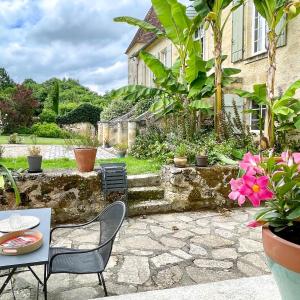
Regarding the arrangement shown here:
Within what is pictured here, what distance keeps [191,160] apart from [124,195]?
5.96ft

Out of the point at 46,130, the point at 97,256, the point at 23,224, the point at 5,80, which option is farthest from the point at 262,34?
the point at 5,80

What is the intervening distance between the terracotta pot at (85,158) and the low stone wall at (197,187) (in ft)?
5.16

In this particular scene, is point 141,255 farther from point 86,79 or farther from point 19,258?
point 86,79

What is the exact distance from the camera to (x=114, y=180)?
5.70m

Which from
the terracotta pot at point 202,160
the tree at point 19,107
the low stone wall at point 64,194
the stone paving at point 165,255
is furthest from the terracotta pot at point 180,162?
the tree at point 19,107

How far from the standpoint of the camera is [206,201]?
6285mm

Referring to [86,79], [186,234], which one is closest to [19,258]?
[186,234]

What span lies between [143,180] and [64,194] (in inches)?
64.9

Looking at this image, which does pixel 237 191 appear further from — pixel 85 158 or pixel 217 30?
pixel 217 30

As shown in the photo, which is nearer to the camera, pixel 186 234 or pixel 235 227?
pixel 186 234

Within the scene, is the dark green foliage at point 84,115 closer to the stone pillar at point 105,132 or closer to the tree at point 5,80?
the stone pillar at point 105,132

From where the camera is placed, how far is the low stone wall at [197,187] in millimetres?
6105

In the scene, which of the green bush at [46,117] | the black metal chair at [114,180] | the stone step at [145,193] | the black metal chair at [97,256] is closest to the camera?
the black metal chair at [97,256]

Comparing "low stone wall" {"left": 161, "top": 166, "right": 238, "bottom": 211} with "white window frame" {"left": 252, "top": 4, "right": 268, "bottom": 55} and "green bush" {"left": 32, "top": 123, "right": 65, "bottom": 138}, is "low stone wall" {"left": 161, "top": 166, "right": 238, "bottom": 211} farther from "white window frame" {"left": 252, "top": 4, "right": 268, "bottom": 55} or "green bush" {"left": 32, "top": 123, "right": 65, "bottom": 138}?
"green bush" {"left": 32, "top": 123, "right": 65, "bottom": 138}
